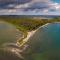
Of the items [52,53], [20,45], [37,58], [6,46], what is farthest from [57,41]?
[6,46]

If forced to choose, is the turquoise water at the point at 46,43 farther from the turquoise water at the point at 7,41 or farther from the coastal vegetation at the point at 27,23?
the turquoise water at the point at 7,41

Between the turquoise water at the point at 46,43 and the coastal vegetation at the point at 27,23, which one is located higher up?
the coastal vegetation at the point at 27,23

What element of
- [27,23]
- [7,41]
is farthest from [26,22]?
[7,41]

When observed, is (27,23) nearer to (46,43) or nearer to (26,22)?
(26,22)

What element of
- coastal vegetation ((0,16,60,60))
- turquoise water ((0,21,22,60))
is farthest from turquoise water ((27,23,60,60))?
turquoise water ((0,21,22,60))

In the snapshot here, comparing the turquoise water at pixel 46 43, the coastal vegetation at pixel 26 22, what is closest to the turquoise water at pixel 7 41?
the coastal vegetation at pixel 26 22

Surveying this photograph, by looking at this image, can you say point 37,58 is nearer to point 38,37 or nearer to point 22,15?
point 38,37

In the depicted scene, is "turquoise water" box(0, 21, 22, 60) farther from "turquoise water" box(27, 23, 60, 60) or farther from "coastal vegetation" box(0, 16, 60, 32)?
"turquoise water" box(27, 23, 60, 60)

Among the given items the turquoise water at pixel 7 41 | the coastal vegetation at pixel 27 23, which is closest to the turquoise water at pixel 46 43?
the coastal vegetation at pixel 27 23

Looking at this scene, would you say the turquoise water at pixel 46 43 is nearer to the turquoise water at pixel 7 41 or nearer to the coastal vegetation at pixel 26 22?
the coastal vegetation at pixel 26 22
